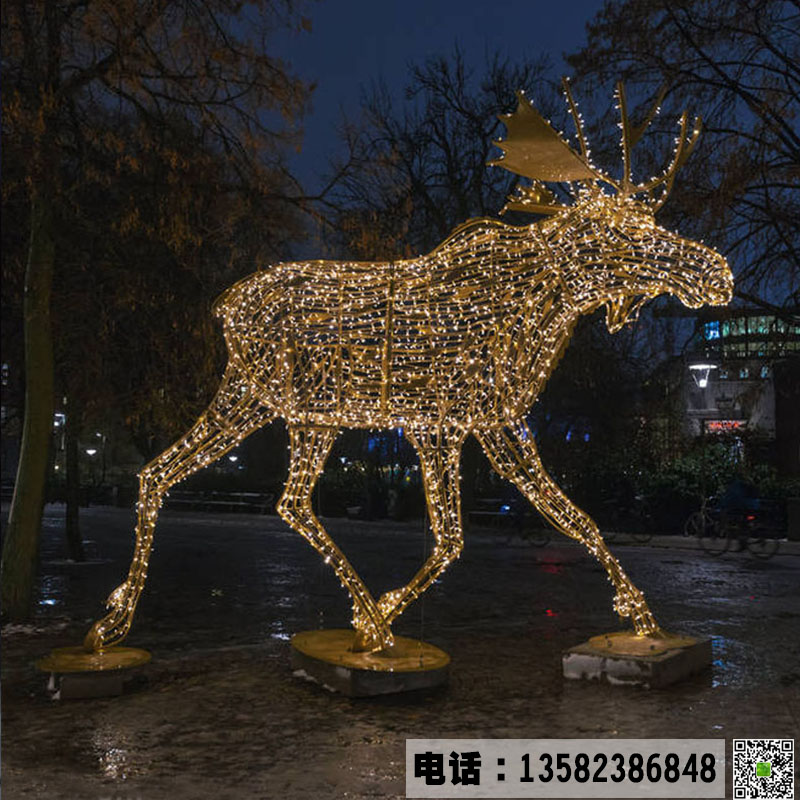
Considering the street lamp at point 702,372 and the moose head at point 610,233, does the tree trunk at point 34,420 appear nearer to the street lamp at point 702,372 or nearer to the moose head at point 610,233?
the moose head at point 610,233

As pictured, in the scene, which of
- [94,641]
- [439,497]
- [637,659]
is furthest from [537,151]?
[94,641]

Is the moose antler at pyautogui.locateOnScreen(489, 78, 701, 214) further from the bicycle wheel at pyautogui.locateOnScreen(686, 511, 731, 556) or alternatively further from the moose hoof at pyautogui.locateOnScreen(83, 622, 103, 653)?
the bicycle wheel at pyautogui.locateOnScreen(686, 511, 731, 556)

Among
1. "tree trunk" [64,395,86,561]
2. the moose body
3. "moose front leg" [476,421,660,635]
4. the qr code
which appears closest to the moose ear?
the moose body

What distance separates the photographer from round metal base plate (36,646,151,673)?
6375mm

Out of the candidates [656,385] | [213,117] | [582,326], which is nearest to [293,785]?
[213,117]

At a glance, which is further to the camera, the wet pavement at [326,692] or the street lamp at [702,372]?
the street lamp at [702,372]

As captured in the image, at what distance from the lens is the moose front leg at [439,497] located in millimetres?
6711

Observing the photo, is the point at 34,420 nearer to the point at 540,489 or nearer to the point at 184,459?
the point at 184,459

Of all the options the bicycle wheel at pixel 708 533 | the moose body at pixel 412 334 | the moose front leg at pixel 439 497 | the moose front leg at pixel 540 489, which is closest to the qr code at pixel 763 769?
the moose front leg at pixel 540 489

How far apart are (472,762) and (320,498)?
2220cm

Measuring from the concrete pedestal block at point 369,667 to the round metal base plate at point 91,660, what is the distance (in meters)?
1.13

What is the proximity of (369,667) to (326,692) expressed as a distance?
1.27 feet

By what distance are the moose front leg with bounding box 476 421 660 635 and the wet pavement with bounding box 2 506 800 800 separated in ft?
2.77

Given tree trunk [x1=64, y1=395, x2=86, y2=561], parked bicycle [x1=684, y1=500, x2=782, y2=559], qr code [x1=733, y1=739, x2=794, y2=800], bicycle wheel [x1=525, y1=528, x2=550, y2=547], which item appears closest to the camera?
qr code [x1=733, y1=739, x2=794, y2=800]
